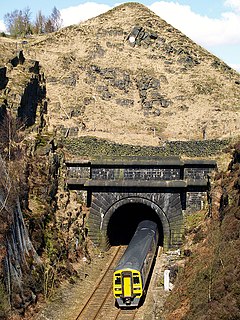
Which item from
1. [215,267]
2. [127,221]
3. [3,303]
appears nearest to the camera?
[3,303]

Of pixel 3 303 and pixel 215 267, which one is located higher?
pixel 215 267

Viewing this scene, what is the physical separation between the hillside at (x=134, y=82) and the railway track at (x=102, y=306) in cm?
1794

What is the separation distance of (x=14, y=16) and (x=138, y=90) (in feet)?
120

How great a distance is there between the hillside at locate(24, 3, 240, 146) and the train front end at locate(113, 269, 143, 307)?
21514mm

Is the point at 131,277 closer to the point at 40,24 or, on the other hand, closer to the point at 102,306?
the point at 102,306

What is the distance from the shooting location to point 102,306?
27922mm

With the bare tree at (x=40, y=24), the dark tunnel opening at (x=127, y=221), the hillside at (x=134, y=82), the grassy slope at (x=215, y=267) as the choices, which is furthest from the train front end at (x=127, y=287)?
the bare tree at (x=40, y=24)

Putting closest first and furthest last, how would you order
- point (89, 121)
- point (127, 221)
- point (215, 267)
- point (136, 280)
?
point (215, 267), point (136, 280), point (127, 221), point (89, 121)

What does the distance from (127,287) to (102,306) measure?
2.57 metres

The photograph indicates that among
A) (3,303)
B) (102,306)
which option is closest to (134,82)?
(102,306)

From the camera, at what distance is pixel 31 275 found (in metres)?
27.2

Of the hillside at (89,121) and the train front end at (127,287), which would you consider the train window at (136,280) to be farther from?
the hillside at (89,121)

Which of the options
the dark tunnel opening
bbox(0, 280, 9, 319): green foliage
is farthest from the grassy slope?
bbox(0, 280, 9, 319): green foliage

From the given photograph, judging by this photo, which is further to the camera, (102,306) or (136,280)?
(102,306)
